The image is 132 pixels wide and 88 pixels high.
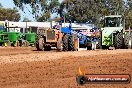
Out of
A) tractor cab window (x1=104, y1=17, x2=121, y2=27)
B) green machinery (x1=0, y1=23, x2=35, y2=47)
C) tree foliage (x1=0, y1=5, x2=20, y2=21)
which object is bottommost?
green machinery (x1=0, y1=23, x2=35, y2=47)

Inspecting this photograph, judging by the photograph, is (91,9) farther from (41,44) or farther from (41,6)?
(41,44)

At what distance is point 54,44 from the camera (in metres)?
27.1

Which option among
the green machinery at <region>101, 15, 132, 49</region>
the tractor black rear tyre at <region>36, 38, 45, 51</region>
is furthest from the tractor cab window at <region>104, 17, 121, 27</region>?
the tractor black rear tyre at <region>36, 38, 45, 51</region>

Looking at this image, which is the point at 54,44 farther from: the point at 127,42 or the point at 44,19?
the point at 44,19

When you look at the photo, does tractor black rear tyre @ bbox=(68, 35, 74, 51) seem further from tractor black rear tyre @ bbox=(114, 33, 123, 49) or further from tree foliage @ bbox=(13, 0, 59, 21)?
tree foliage @ bbox=(13, 0, 59, 21)

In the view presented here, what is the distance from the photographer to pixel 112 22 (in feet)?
93.5

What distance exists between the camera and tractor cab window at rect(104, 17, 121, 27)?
28158 millimetres

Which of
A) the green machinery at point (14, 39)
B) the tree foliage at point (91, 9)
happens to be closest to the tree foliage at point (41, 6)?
the tree foliage at point (91, 9)

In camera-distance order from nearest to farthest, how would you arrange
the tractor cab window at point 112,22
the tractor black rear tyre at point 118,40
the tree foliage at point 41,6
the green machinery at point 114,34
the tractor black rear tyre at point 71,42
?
the tractor black rear tyre at point 71,42 → the tractor black rear tyre at point 118,40 → the green machinery at point 114,34 → the tractor cab window at point 112,22 → the tree foliage at point 41,6

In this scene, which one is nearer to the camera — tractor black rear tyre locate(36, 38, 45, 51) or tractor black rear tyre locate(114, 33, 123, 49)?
tractor black rear tyre locate(36, 38, 45, 51)

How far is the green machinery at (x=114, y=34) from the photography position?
90.4 feet

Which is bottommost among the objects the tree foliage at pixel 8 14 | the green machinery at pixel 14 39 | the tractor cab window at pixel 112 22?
the green machinery at pixel 14 39

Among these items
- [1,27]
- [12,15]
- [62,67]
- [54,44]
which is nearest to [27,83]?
[62,67]

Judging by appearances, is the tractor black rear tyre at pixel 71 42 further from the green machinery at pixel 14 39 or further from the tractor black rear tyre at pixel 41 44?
the green machinery at pixel 14 39
